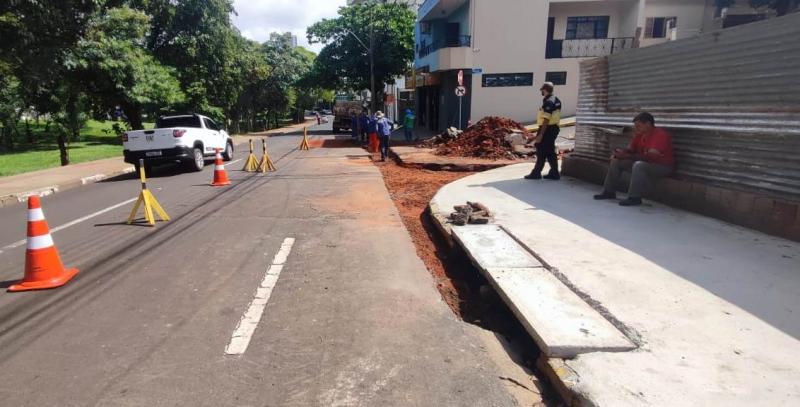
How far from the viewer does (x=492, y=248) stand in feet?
17.0

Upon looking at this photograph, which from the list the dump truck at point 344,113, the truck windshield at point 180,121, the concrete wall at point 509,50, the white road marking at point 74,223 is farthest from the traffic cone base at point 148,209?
the dump truck at point 344,113

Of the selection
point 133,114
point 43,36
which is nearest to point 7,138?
point 133,114

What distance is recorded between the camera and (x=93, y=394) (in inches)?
112

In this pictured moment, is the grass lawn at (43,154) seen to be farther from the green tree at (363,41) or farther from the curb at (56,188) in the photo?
the green tree at (363,41)

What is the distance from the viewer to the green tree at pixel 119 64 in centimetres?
1777

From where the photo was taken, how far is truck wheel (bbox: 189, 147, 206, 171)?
13961 millimetres

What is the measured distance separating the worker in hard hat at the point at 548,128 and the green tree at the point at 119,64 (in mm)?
14678

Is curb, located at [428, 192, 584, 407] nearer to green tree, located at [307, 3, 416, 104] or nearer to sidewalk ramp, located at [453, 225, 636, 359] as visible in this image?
sidewalk ramp, located at [453, 225, 636, 359]

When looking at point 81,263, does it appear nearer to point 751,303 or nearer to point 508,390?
point 508,390

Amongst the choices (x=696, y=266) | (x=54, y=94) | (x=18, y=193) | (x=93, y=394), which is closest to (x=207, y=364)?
(x=93, y=394)

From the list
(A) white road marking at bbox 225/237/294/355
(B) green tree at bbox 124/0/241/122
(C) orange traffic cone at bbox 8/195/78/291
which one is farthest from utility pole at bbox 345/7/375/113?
(C) orange traffic cone at bbox 8/195/78/291

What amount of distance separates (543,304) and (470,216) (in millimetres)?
2716

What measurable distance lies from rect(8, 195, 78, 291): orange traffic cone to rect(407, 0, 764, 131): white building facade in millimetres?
23577

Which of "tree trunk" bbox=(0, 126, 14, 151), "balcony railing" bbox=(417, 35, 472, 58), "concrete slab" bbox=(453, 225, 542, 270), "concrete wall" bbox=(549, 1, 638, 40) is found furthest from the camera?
"balcony railing" bbox=(417, 35, 472, 58)
